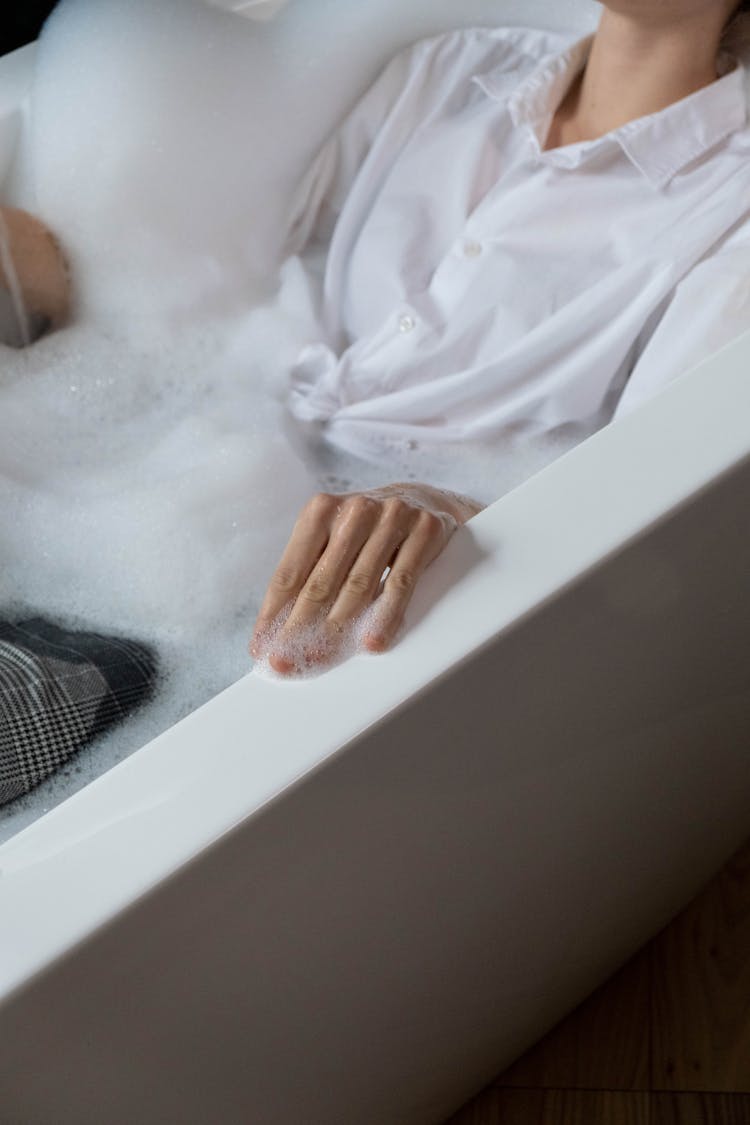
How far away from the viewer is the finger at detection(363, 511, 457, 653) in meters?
0.66

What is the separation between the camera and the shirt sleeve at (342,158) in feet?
4.31

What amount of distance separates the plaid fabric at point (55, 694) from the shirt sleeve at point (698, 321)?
399 millimetres

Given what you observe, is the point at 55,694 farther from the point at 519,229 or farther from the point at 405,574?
the point at 519,229

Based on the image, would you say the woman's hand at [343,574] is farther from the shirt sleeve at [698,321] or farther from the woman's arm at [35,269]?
the woman's arm at [35,269]

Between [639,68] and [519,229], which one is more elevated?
[639,68]

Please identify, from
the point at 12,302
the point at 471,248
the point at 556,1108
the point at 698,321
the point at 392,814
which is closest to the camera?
the point at 392,814

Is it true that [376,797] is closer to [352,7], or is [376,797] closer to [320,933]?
[320,933]

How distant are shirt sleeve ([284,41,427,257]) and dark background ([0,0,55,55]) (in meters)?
0.31

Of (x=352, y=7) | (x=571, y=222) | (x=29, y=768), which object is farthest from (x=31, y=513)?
(x=352, y=7)

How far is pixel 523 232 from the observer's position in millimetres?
1152

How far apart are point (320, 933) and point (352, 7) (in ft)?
3.36

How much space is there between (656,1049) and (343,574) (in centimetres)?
60

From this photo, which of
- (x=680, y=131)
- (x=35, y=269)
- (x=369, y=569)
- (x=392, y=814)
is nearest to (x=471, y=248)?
(x=680, y=131)

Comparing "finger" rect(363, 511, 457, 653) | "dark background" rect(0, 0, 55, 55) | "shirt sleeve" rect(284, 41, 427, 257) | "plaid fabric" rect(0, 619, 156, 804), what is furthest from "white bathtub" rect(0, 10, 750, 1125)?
"dark background" rect(0, 0, 55, 55)
